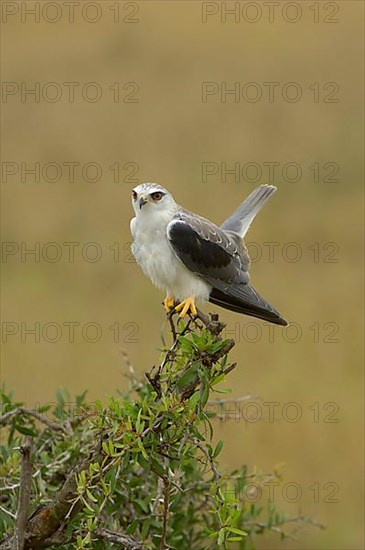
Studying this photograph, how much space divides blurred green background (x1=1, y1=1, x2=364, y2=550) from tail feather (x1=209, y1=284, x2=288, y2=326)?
3395mm

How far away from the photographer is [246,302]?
339 cm

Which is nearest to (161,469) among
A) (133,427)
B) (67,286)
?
(133,427)

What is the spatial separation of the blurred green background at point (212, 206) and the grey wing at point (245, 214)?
2.92 metres

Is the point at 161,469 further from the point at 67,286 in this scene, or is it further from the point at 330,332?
the point at 67,286

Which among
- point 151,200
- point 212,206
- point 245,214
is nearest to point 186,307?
point 151,200

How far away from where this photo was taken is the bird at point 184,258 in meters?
3.37

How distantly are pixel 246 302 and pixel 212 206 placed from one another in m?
9.48

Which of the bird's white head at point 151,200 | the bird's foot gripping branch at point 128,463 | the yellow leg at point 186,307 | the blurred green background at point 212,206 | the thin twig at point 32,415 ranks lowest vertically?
the bird's foot gripping branch at point 128,463

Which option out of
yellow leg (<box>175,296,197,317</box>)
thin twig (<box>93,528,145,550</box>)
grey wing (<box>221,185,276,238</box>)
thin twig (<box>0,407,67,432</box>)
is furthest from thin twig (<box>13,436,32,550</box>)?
grey wing (<box>221,185,276,238</box>)

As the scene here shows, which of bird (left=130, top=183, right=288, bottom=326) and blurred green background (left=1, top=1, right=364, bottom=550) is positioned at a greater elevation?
blurred green background (left=1, top=1, right=364, bottom=550)

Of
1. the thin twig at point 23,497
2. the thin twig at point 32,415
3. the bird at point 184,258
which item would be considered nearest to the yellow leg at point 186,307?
the bird at point 184,258

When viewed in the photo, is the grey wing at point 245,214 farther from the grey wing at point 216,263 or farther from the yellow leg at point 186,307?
the yellow leg at point 186,307

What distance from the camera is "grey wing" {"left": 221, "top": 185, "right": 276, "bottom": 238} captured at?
13.0ft

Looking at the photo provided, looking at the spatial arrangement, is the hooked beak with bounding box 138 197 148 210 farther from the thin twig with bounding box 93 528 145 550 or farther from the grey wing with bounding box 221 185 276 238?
the thin twig with bounding box 93 528 145 550
